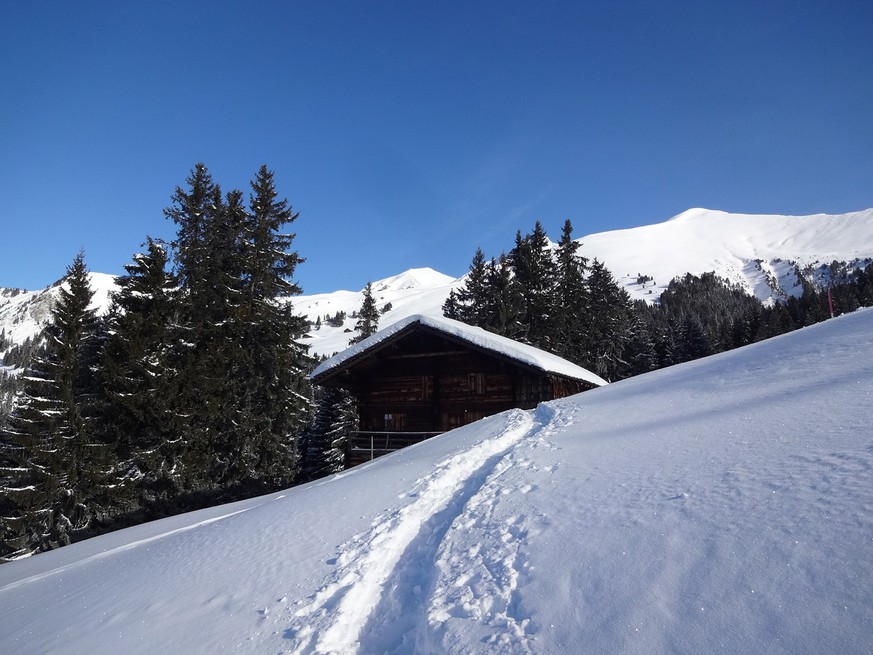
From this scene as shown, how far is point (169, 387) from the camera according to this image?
64.6ft

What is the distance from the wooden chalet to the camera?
53.4ft

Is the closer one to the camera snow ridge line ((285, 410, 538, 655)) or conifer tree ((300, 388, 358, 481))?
snow ridge line ((285, 410, 538, 655))

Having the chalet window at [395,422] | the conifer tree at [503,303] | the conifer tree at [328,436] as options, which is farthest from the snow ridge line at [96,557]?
the conifer tree at [503,303]

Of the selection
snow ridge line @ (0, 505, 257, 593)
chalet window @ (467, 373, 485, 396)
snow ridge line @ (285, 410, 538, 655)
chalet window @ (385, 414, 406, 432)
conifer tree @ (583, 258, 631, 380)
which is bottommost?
snow ridge line @ (0, 505, 257, 593)

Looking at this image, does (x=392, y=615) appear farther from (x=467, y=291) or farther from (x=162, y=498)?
(x=467, y=291)

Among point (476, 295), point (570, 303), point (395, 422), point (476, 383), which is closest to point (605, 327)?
point (570, 303)

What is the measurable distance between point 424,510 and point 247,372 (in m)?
19.3

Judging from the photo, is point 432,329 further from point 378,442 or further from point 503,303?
point 503,303

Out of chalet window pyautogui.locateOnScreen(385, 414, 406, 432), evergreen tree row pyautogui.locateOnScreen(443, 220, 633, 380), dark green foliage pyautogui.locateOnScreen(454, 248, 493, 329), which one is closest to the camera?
chalet window pyautogui.locateOnScreen(385, 414, 406, 432)

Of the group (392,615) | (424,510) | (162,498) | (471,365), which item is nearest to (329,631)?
(392,615)

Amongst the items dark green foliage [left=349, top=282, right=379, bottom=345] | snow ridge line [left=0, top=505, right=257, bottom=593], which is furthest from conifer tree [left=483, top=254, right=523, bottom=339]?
snow ridge line [left=0, top=505, right=257, bottom=593]

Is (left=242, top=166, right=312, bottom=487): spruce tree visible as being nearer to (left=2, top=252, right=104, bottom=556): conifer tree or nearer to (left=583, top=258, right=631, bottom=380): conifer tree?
(left=2, top=252, right=104, bottom=556): conifer tree

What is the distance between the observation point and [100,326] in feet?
64.6

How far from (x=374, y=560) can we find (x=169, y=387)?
18.6 meters
